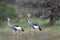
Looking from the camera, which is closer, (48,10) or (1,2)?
(48,10)

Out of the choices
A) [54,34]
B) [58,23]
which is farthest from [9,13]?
[54,34]

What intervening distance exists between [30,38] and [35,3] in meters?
14.0

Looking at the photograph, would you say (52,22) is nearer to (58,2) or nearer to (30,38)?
(58,2)

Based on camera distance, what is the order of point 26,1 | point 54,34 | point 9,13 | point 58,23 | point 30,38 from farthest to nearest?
point 9,13 < point 58,23 < point 26,1 < point 54,34 < point 30,38

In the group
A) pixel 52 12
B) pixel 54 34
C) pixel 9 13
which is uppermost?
pixel 54 34

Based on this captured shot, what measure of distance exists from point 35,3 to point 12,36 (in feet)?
45.1

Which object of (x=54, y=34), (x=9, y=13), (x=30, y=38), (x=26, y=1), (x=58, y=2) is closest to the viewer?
(x=30, y=38)

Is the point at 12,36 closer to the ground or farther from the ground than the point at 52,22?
farther from the ground

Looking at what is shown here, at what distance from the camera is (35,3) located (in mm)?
23344

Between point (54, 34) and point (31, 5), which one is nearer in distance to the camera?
point (54, 34)

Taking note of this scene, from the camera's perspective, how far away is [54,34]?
10148mm

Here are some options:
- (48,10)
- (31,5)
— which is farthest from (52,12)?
(31,5)

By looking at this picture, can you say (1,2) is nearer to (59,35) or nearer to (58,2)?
(58,2)

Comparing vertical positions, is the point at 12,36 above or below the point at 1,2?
above
